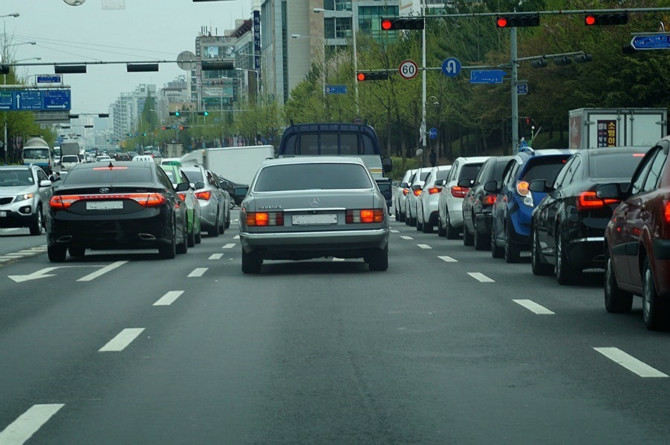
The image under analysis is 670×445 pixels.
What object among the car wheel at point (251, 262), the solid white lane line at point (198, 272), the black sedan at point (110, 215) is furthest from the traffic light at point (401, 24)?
the car wheel at point (251, 262)

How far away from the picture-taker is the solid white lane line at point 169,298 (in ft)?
49.2

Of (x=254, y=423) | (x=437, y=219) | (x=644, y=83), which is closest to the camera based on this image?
(x=254, y=423)

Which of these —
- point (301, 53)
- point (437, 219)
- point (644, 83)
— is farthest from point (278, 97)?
point (437, 219)

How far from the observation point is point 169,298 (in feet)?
51.1

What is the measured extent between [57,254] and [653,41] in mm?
20225

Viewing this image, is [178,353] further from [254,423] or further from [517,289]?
[517,289]

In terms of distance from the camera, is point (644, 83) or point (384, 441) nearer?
point (384, 441)

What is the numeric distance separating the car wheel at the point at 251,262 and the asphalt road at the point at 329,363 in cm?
104

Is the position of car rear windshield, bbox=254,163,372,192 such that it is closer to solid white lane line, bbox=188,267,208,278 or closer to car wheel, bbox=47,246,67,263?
solid white lane line, bbox=188,267,208,278

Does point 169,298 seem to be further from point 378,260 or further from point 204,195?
point 204,195

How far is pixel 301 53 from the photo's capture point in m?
186

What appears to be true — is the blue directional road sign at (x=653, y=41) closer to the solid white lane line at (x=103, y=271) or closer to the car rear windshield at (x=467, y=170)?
the car rear windshield at (x=467, y=170)

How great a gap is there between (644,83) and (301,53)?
129 metres

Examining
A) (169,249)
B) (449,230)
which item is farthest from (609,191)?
(449,230)
